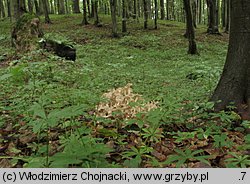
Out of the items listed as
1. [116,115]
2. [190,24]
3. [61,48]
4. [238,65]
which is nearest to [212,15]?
[190,24]

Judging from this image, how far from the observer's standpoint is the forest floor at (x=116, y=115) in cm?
260

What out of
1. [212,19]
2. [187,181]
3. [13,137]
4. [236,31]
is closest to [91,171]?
[187,181]

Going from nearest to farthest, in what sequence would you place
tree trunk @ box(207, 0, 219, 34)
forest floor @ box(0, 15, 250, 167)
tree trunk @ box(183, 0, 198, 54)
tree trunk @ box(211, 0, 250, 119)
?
1. forest floor @ box(0, 15, 250, 167)
2. tree trunk @ box(211, 0, 250, 119)
3. tree trunk @ box(183, 0, 198, 54)
4. tree trunk @ box(207, 0, 219, 34)

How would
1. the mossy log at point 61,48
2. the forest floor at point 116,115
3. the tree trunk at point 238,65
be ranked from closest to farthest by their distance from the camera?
the forest floor at point 116,115 < the tree trunk at point 238,65 < the mossy log at point 61,48

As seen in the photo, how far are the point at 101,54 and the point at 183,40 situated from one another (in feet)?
23.7

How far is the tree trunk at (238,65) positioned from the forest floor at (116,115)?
27 cm

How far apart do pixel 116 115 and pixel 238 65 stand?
210 cm

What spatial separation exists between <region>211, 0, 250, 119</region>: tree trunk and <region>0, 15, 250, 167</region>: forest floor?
0.27 metres

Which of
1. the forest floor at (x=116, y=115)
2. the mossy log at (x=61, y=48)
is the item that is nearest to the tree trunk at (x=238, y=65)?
the forest floor at (x=116, y=115)

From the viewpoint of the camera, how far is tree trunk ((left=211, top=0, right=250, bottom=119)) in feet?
14.2

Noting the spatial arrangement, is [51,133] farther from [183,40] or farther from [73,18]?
[73,18]

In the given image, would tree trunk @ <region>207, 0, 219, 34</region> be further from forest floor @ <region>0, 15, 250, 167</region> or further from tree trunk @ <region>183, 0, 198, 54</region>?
tree trunk @ <region>183, 0, 198, 54</region>

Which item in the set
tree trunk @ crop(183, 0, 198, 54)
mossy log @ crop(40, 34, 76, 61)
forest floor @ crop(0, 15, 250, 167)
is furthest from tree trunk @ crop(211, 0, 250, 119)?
tree trunk @ crop(183, 0, 198, 54)

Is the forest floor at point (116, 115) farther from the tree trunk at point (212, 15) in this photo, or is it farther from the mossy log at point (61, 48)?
the tree trunk at point (212, 15)
